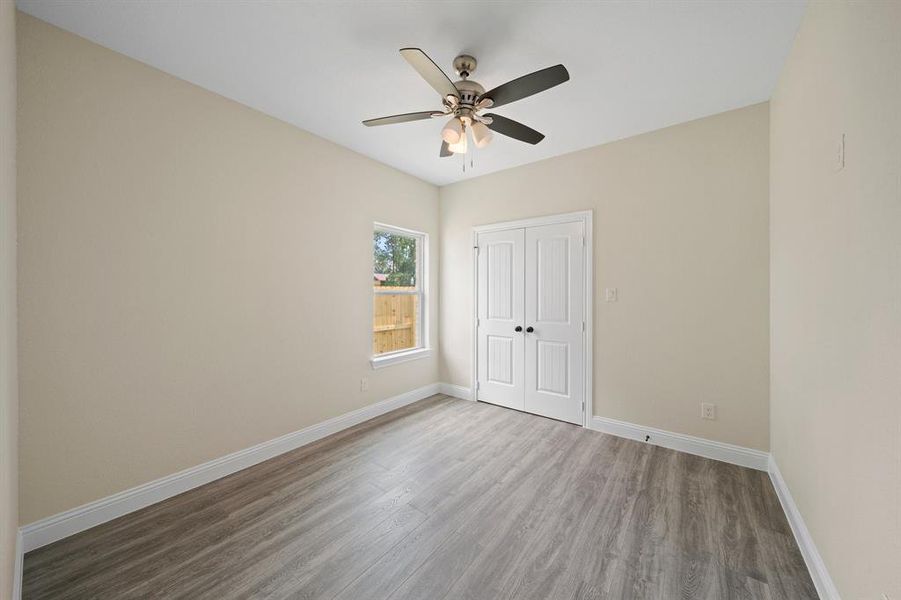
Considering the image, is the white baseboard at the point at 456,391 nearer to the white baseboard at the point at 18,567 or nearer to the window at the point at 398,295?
the window at the point at 398,295

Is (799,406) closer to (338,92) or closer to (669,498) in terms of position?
(669,498)

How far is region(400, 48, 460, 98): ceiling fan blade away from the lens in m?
1.61

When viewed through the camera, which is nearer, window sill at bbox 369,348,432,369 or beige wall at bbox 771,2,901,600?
beige wall at bbox 771,2,901,600

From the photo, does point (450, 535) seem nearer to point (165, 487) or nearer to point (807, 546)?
point (807, 546)

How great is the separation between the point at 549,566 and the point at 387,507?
1015mm

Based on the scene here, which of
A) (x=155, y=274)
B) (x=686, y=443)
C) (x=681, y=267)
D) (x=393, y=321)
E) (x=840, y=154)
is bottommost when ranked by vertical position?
(x=686, y=443)

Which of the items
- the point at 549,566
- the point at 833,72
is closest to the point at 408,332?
the point at 549,566

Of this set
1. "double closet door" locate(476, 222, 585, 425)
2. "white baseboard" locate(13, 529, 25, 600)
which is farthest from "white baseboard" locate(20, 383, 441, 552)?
"double closet door" locate(476, 222, 585, 425)

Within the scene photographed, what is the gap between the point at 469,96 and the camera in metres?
2.02

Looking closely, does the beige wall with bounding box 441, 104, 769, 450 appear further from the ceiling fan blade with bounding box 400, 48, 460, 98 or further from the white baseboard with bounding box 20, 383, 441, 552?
the white baseboard with bounding box 20, 383, 441, 552

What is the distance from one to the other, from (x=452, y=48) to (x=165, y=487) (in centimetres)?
333

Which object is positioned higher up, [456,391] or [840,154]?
[840,154]

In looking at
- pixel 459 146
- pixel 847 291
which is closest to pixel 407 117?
pixel 459 146

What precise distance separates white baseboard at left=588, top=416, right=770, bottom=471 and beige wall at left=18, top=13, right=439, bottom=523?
2.71 meters
